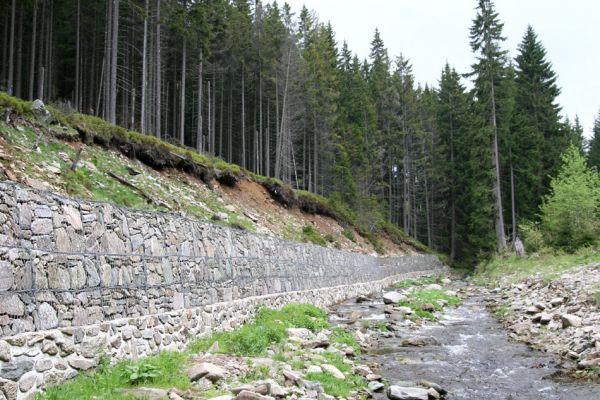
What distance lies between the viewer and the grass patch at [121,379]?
5965 millimetres

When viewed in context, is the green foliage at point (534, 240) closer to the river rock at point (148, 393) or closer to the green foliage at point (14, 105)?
the green foliage at point (14, 105)

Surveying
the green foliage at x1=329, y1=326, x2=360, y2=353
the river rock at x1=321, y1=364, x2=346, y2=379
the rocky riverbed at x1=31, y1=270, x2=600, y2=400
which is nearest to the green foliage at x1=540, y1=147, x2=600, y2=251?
the rocky riverbed at x1=31, y1=270, x2=600, y2=400

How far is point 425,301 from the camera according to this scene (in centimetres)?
2203

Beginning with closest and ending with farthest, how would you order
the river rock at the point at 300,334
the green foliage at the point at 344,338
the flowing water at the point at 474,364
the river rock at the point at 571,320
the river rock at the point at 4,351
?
the river rock at the point at 4,351
the flowing water at the point at 474,364
the river rock at the point at 300,334
the green foliage at the point at 344,338
the river rock at the point at 571,320

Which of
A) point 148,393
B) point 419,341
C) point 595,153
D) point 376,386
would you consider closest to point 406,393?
point 376,386

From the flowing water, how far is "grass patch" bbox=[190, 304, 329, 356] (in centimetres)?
202

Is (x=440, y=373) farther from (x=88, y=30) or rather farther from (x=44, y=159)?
(x=88, y=30)

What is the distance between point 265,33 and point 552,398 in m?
37.8

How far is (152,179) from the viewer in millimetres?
19359

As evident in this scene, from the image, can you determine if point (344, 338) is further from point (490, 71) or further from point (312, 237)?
point (490, 71)

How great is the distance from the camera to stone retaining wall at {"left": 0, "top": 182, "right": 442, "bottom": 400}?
18.9 ft

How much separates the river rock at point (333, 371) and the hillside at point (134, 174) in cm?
823

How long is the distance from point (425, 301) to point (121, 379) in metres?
17.5

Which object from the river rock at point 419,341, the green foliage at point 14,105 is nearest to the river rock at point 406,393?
the river rock at point 419,341
